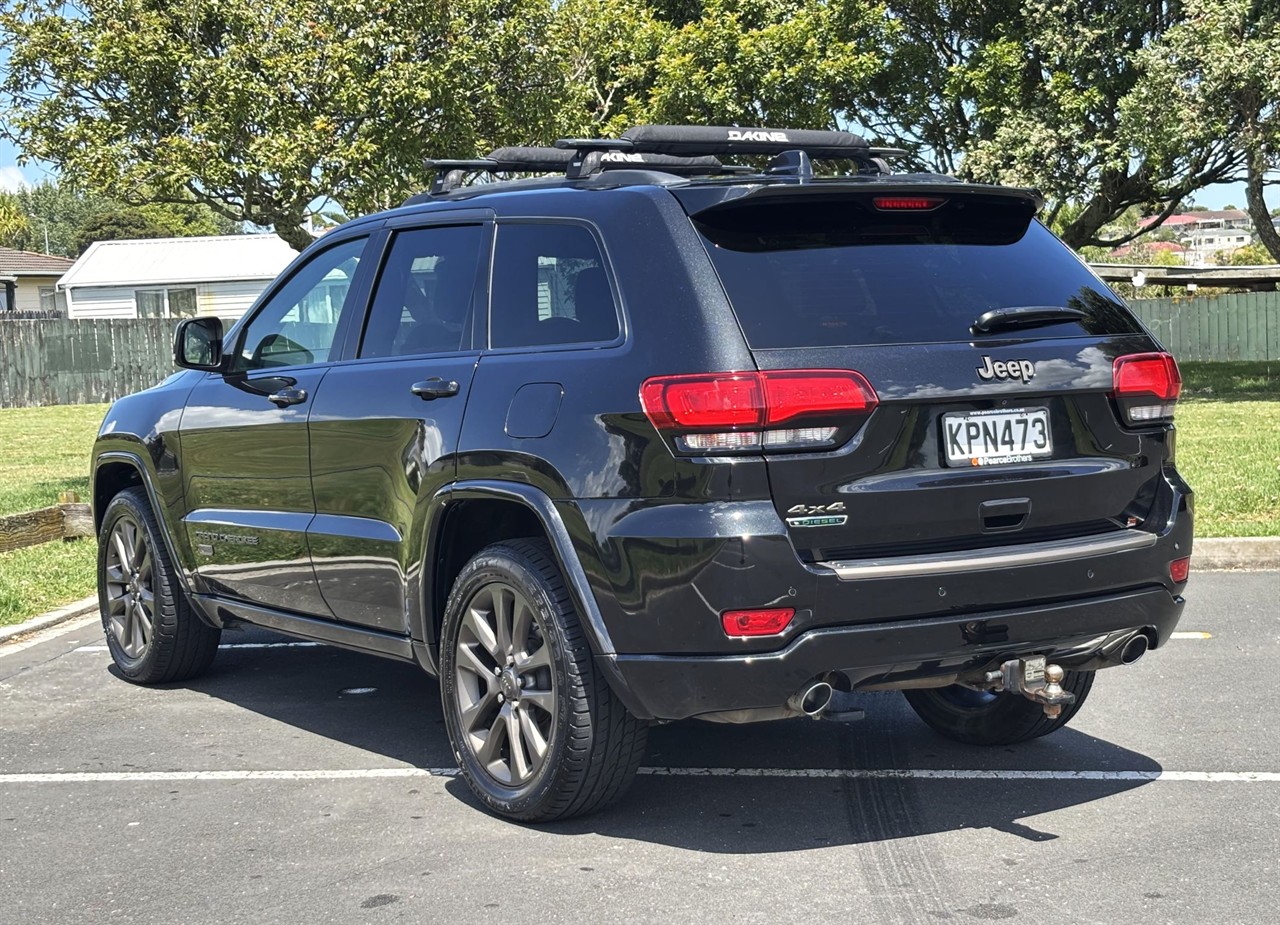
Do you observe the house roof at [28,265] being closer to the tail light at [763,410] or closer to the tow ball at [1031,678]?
the tail light at [763,410]

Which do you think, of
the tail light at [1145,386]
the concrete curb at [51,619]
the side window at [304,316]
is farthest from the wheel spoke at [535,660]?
the concrete curb at [51,619]

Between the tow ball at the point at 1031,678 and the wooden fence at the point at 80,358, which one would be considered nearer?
the tow ball at the point at 1031,678

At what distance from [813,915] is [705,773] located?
4.68 feet

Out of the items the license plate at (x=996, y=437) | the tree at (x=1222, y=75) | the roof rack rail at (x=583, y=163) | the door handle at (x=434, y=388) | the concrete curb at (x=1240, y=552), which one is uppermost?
the tree at (x=1222, y=75)

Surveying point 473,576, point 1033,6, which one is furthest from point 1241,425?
point 473,576

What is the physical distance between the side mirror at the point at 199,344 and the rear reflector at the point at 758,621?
3149mm

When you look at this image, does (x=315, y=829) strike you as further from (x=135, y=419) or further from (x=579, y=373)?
(x=135, y=419)

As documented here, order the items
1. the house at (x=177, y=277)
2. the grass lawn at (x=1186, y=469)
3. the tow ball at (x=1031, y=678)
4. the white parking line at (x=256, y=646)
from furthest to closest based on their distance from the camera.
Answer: the house at (x=177, y=277) → the grass lawn at (x=1186, y=469) → the white parking line at (x=256, y=646) → the tow ball at (x=1031, y=678)

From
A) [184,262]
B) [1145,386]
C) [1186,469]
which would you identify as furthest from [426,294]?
[184,262]

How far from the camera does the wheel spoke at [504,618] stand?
4.94 m

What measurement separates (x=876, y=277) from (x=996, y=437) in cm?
58

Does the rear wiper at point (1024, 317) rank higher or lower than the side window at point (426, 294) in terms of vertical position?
lower

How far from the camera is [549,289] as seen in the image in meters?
5.03

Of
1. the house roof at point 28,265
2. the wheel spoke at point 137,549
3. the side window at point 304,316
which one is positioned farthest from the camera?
the house roof at point 28,265
